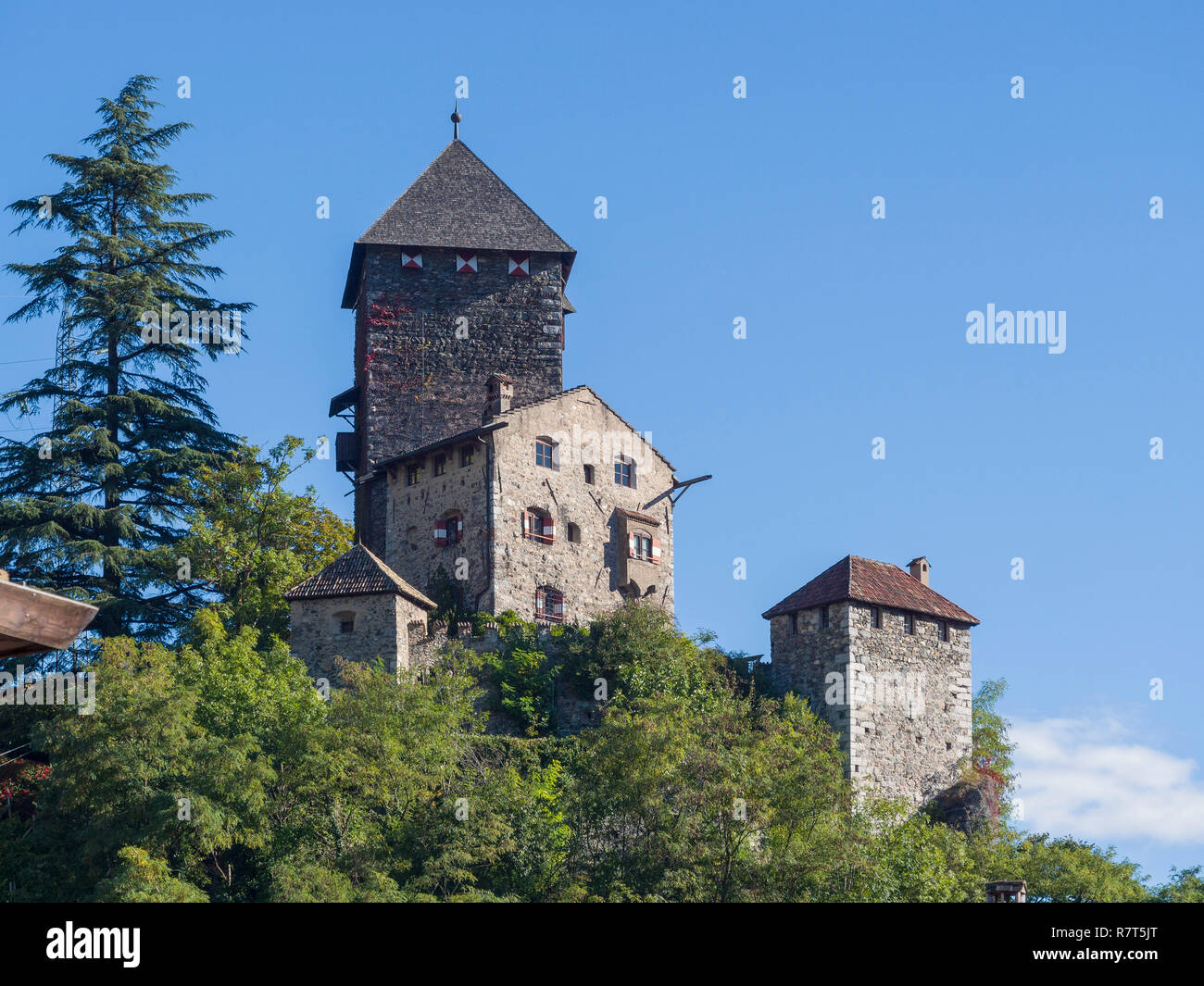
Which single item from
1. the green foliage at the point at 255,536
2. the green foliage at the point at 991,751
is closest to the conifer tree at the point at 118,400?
the green foliage at the point at 255,536

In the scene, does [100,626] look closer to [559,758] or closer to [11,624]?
[559,758]

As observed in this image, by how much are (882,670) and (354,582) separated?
13.5 metres

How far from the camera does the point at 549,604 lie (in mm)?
49688

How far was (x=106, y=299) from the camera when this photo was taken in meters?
49.8

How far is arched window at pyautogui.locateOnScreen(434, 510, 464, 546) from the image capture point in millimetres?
50031

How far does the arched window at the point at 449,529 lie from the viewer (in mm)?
50031

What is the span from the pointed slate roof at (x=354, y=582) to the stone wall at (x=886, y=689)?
9.89m

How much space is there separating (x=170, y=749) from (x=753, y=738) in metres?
12.2

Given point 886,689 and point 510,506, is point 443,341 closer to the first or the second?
point 510,506

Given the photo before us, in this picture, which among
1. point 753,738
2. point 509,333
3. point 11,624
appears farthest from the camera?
point 509,333

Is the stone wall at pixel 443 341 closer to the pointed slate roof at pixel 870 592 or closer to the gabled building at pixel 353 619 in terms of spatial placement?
the gabled building at pixel 353 619
